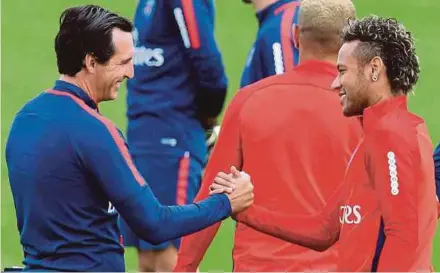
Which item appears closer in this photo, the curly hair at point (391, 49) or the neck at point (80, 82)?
the curly hair at point (391, 49)

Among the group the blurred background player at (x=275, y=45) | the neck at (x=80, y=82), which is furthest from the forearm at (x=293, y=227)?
the blurred background player at (x=275, y=45)

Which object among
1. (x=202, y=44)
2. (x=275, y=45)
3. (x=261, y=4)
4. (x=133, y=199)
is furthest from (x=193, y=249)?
(x=202, y=44)

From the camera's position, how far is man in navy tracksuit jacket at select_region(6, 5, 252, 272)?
536 centimetres

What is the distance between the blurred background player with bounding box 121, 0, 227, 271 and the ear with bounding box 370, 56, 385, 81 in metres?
3.07

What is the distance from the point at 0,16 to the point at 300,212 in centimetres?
846

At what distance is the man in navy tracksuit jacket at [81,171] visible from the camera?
5.36 meters

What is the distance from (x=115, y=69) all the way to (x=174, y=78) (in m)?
2.92

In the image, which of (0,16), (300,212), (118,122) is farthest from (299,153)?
(0,16)

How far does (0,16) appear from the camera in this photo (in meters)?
14.0

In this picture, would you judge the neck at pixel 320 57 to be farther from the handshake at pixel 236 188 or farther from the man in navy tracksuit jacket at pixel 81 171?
the man in navy tracksuit jacket at pixel 81 171

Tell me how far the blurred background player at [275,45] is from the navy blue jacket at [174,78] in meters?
0.74

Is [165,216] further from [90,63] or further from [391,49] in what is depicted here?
[391,49]

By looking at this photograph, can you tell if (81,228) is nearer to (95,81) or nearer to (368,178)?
(95,81)

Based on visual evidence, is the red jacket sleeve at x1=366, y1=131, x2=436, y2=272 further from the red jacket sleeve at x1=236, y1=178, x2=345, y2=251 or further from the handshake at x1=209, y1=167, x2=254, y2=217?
the handshake at x1=209, y1=167, x2=254, y2=217
